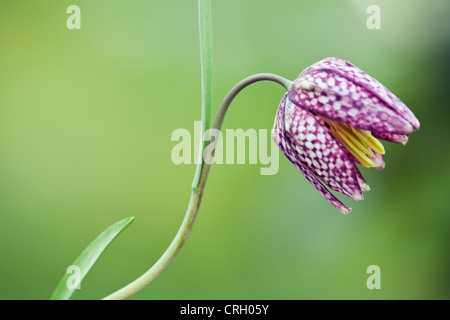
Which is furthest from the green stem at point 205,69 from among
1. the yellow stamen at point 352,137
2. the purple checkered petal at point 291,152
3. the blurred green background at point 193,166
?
the blurred green background at point 193,166

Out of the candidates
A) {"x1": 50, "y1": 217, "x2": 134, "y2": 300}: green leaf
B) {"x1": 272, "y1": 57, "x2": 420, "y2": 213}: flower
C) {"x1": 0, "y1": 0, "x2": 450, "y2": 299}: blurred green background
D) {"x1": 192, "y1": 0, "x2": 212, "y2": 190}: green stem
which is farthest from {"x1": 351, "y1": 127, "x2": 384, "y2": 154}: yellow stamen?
{"x1": 0, "y1": 0, "x2": 450, "y2": 299}: blurred green background

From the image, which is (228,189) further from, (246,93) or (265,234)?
(246,93)

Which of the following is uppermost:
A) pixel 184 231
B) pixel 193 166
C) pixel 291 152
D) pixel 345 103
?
pixel 345 103

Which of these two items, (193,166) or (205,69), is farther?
(193,166)

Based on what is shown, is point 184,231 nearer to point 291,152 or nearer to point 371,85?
point 291,152

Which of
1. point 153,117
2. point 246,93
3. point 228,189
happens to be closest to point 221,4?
point 246,93

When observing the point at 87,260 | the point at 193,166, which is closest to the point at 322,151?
the point at 87,260
